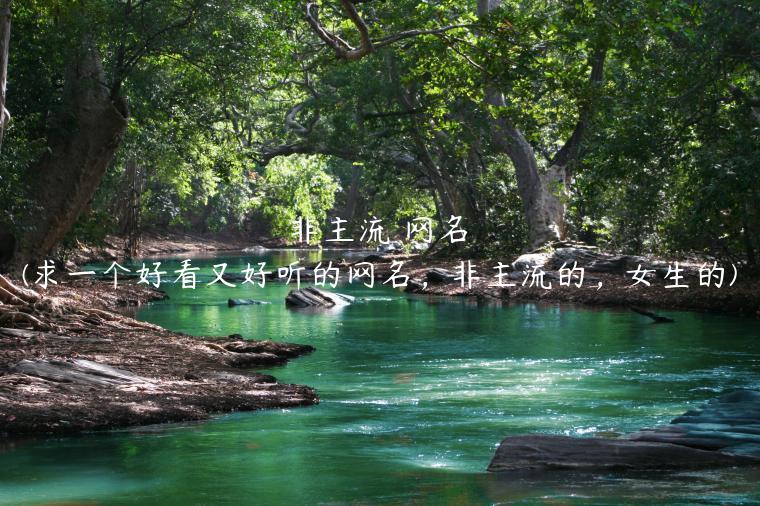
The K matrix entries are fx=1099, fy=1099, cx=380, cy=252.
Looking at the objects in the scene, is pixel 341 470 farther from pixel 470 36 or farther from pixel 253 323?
pixel 253 323

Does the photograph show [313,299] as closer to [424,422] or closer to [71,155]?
[71,155]

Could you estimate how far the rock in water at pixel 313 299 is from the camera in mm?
26062

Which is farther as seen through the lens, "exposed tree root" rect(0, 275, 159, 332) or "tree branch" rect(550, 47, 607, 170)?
"tree branch" rect(550, 47, 607, 170)

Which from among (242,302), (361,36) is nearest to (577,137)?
(242,302)

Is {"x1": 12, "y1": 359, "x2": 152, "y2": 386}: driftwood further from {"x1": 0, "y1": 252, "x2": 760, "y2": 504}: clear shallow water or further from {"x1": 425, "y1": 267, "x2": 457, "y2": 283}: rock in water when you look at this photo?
{"x1": 425, "y1": 267, "x2": 457, "y2": 283}: rock in water

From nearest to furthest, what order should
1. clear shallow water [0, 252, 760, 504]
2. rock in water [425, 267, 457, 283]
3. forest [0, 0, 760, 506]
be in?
1. clear shallow water [0, 252, 760, 504]
2. forest [0, 0, 760, 506]
3. rock in water [425, 267, 457, 283]

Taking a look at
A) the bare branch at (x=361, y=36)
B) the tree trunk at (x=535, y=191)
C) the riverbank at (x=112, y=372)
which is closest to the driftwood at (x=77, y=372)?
the riverbank at (x=112, y=372)

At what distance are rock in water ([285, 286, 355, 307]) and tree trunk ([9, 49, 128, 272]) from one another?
6.51 meters

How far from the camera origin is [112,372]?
471 inches

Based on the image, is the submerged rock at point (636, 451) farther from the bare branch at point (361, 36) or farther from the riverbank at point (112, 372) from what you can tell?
the bare branch at point (361, 36)

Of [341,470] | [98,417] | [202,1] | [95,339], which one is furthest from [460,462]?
[202,1]

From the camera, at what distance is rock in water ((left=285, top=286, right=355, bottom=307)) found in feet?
85.5

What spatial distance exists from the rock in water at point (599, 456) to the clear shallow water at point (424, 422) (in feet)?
0.63

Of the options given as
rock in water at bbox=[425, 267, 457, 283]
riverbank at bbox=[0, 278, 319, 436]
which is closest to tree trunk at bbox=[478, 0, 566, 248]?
rock in water at bbox=[425, 267, 457, 283]
